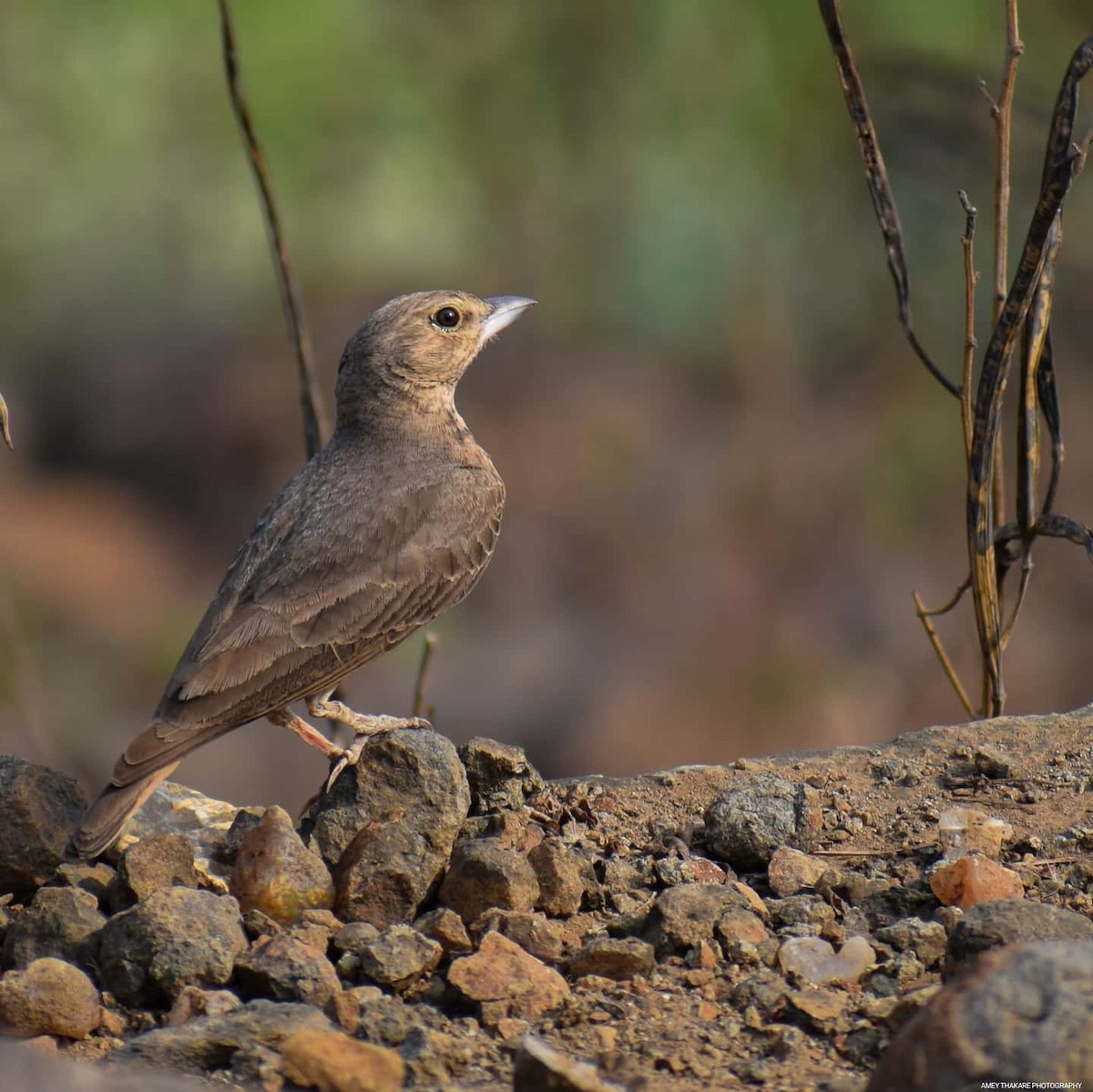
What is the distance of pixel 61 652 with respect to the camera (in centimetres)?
931

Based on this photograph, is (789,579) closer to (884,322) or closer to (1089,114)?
(884,322)

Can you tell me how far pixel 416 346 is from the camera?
17.4 ft

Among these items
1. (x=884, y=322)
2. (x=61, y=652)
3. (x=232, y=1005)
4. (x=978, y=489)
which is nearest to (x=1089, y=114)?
(x=978, y=489)

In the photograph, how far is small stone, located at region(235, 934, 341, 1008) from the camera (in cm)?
306

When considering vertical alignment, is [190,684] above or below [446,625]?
below

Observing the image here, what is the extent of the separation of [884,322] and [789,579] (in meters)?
1.85

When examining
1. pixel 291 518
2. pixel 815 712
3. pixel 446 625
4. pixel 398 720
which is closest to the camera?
pixel 398 720

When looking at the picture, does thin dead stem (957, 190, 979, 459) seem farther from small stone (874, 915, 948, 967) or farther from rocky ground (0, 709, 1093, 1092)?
small stone (874, 915, 948, 967)

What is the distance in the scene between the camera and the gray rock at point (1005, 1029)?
2355 millimetres

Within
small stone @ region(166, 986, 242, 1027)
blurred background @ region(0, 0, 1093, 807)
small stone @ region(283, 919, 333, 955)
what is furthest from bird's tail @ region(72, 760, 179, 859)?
blurred background @ region(0, 0, 1093, 807)

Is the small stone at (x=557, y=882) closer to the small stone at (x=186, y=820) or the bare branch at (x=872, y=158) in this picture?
A: the small stone at (x=186, y=820)

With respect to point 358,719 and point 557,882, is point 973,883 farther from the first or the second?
point 358,719

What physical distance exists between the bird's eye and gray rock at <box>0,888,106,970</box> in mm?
2426

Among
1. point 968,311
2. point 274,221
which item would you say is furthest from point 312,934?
point 274,221
